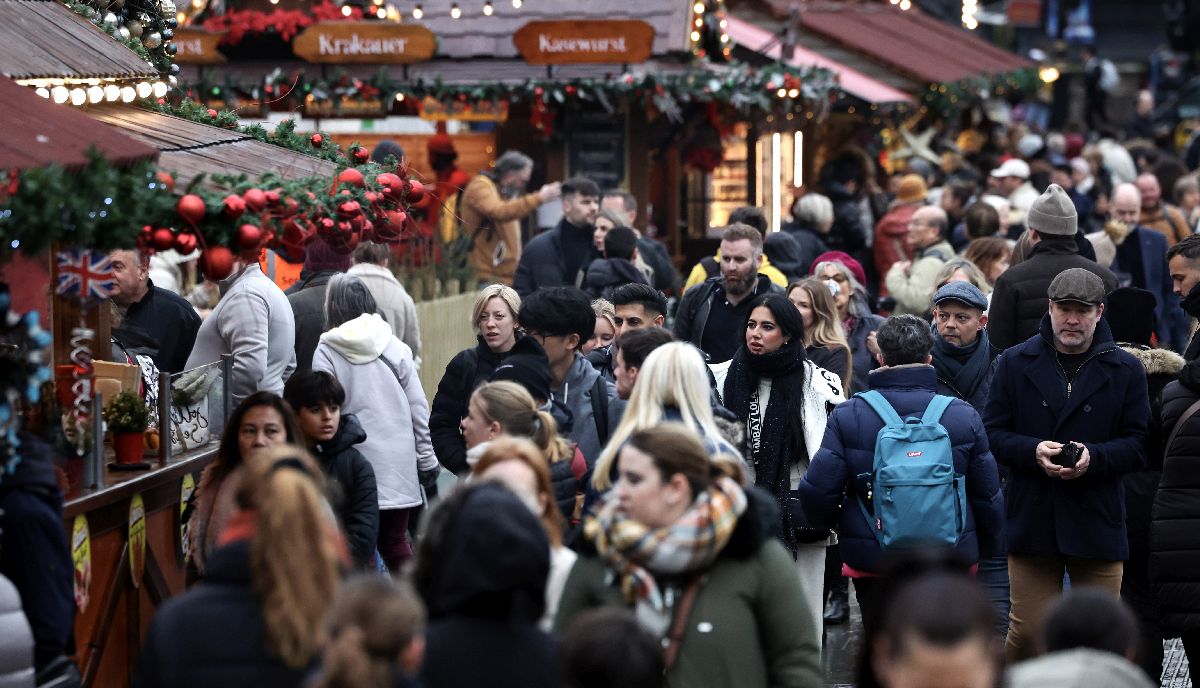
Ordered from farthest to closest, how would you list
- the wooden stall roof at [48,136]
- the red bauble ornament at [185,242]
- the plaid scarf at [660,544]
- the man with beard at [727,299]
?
1. the man with beard at [727,299]
2. the red bauble ornament at [185,242]
3. the wooden stall roof at [48,136]
4. the plaid scarf at [660,544]

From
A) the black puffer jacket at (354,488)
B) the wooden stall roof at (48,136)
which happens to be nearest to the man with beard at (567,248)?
the black puffer jacket at (354,488)

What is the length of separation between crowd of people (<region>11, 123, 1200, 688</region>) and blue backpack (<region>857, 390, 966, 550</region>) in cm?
1

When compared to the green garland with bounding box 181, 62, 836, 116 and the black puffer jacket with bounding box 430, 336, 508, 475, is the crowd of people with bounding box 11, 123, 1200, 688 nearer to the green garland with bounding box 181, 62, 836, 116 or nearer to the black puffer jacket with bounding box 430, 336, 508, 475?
the black puffer jacket with bounding box 430, 336, 508, 475

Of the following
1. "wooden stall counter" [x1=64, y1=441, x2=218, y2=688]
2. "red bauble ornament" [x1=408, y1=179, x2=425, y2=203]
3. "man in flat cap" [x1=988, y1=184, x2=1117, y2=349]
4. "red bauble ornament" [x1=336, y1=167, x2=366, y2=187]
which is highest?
"red bauble ornament" [x1=336, y1=167, x2=366, y2=187]

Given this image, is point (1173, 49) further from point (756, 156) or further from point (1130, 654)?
point (1130, 654)

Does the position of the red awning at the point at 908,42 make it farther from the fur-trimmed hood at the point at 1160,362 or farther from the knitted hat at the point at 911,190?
the fur-trimmed hood at the point at 1160,362

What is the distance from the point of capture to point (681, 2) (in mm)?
18000

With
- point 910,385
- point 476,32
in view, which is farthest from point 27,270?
point 476,32

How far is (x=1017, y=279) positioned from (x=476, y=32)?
Result: 9308 millimetres

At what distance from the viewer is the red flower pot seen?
760 cm

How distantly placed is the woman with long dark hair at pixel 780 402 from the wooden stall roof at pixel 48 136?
2.82 metres

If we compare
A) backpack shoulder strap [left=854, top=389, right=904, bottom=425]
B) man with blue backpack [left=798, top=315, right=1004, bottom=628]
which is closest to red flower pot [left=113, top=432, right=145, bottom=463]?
man with blue backpack [left=798, top=315, right=1004, bottom=628]

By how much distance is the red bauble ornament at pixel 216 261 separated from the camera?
6.79 metres

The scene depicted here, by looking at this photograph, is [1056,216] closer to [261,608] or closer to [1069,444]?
[1069,444]
